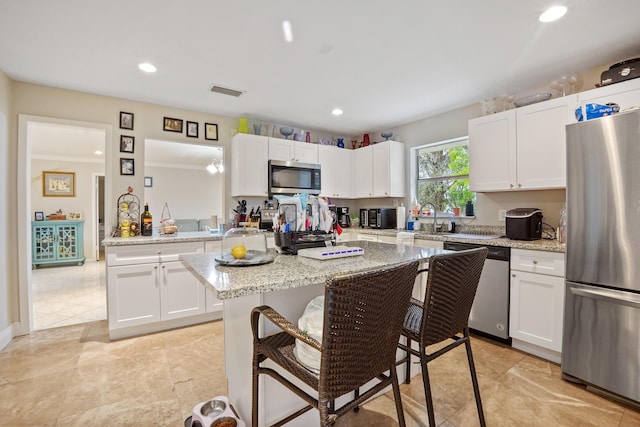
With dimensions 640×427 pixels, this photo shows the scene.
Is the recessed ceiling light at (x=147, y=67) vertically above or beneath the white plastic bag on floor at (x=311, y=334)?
above

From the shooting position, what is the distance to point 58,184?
21.2ft

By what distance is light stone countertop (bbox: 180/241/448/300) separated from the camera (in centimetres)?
105

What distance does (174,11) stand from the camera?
1.84 metres

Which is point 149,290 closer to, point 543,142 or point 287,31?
point 287,31

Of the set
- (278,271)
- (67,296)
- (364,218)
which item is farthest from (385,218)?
(67,296)

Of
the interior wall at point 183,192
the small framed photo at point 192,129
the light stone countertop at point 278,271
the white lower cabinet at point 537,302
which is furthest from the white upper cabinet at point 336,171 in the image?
the interior wall at point 183,192

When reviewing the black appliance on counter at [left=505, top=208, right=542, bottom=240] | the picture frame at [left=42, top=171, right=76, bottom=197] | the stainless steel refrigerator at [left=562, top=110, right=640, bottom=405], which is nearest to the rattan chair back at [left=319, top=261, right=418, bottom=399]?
the stainless steel refrigerator at [left=562, top=110, right=640, bottom=405]

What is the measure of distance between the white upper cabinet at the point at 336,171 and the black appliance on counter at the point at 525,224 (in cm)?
232

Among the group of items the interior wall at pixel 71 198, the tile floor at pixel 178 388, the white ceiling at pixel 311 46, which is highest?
the white ceiling at pixel 311 46

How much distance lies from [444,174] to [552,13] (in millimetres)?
2154

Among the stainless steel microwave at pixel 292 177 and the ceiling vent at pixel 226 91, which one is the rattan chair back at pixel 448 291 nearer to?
A: the ceiling vent at pixel 226 91

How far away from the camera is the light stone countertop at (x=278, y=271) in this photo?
1055mm

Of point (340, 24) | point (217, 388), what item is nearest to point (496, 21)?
point (340, 24)

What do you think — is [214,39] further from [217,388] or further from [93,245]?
[93,245]
